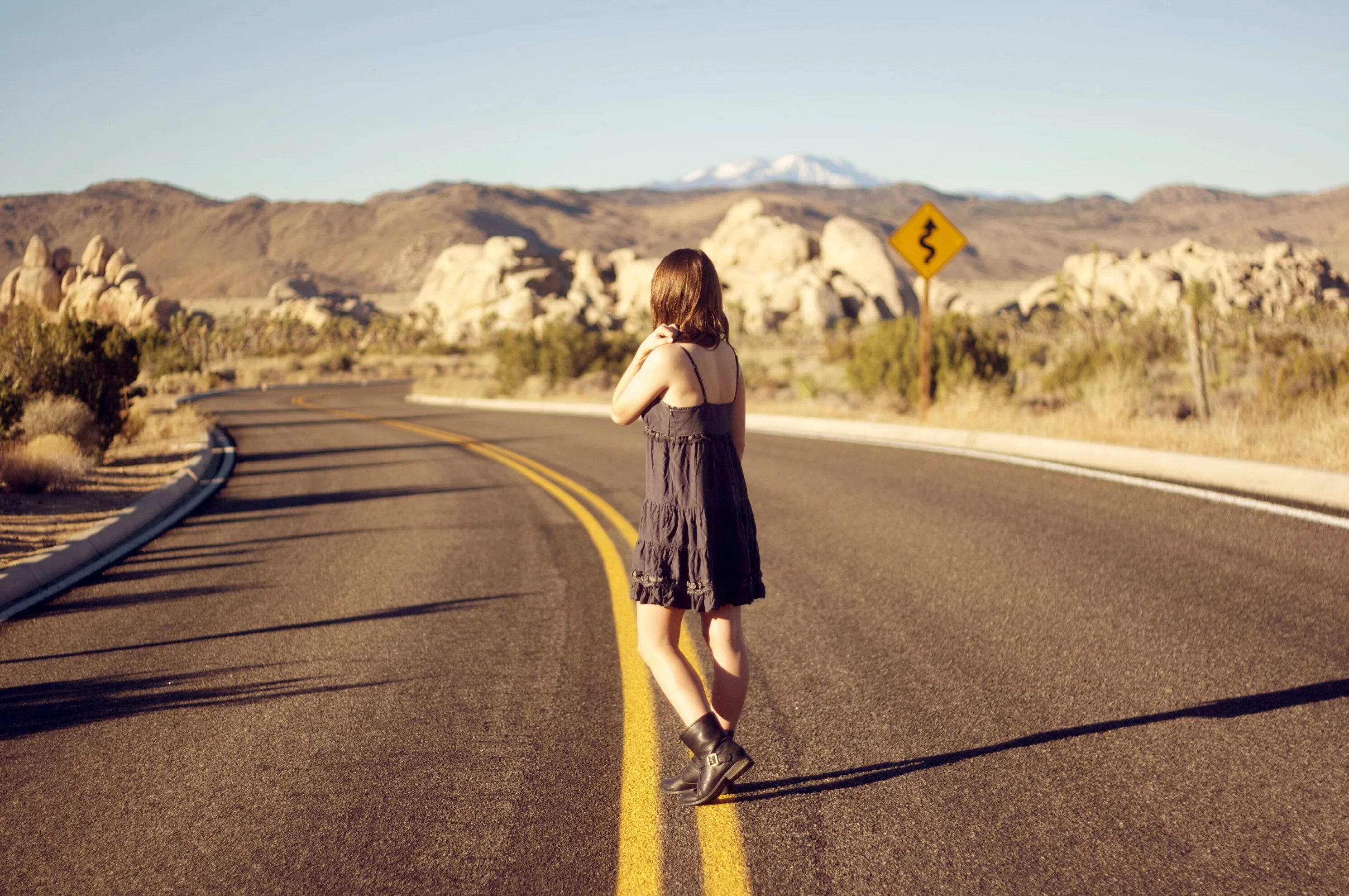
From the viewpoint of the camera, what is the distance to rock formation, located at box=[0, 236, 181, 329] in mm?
69438

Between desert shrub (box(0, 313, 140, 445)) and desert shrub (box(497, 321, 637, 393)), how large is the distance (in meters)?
22.2

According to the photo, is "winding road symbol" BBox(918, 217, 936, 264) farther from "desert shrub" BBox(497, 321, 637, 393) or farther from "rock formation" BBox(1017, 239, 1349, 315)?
"rock formation" BBox(1017, 239, 1349, 315)

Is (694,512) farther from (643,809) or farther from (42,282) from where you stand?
(42,282)

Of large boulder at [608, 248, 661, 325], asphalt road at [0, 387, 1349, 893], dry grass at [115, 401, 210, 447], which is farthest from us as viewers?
large boulder at [608, 248, 661, 325]

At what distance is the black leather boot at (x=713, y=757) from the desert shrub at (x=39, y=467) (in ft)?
35.5

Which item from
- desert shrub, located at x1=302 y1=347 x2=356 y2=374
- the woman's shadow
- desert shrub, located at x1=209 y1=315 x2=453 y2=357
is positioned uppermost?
desert shrub, located at x1=209 y1=315 x2=453 y2=357

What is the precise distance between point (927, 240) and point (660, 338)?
45.3ft

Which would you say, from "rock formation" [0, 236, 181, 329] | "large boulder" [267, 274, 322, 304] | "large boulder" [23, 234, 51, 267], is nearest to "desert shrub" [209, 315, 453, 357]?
"rock formation" [0, 236, 181, 329]

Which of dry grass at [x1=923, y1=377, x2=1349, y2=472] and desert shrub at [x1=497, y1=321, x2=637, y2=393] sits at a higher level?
desert shrub at [x1=497, y1=321, x2=637, y2=393]

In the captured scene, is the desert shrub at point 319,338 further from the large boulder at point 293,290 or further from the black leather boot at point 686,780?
the black leather boot at point 686,780

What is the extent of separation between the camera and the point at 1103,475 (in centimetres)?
1095

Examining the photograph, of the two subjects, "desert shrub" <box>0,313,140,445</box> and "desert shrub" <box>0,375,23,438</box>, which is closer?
"desert shrub" <box>0,375,23,438</box>

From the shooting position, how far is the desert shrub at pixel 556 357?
39.9m

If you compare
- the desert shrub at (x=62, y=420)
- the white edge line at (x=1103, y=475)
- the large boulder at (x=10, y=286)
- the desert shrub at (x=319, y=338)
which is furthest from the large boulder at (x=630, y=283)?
the desert shrub at (x=62, y=420)
